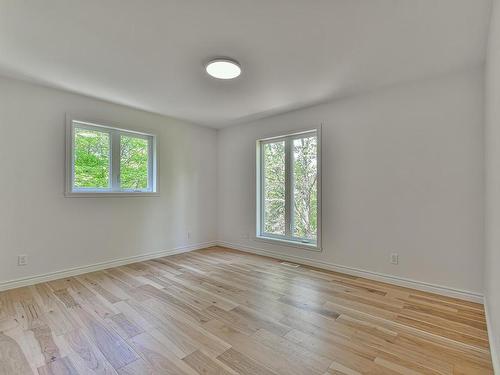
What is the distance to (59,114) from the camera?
126 inches

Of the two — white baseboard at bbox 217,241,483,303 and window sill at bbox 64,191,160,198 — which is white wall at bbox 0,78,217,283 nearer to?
window sill at bbox 64,191,160,198

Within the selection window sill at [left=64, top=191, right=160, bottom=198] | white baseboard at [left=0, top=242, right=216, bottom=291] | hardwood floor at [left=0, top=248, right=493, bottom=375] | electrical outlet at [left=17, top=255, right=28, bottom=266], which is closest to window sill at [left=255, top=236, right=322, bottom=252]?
hardwood floor at [left=0, top=248, right=493, bottom=375]

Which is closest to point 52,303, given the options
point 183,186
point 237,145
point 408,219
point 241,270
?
point 241,270

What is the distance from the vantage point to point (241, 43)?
216 cm

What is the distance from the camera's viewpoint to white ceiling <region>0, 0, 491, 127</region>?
1.76 meters

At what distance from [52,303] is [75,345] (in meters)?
0.94

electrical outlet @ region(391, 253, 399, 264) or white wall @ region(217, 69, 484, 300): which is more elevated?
white wall @ region(217, 69, 484, 300)

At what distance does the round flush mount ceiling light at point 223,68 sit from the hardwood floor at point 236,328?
2306 mm

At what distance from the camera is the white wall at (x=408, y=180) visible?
2.55 metres

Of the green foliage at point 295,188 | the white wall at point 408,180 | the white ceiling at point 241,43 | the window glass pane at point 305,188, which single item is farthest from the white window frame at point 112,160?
the white wall at point 408,180

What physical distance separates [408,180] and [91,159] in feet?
13.2

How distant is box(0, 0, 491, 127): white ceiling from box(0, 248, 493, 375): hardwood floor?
7.64 feet

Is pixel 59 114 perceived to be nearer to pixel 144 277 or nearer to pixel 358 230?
pixel 144 277

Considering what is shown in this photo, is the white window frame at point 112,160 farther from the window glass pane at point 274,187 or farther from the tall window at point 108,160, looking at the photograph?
the window glass pane at point 274,187
